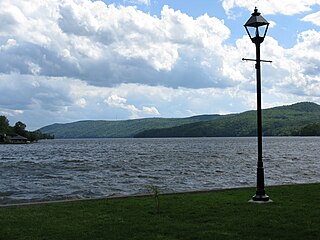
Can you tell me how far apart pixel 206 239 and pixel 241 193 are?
8772mm

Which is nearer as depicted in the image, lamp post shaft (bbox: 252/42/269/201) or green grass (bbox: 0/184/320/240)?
green grass (bbox: 0/184/320/240)

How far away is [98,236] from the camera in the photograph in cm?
1060

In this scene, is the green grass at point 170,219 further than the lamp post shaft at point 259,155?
No

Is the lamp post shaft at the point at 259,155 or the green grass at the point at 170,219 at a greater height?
the lamp post shaft at the point at 259,155

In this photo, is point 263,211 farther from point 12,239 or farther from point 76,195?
point 76,195

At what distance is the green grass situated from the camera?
1064cm

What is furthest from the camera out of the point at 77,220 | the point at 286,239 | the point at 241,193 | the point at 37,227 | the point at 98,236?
the point at 241,193

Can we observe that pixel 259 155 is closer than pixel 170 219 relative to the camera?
No

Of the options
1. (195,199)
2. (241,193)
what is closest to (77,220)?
(195,199)

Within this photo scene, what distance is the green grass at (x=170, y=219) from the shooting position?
1064 centimetres

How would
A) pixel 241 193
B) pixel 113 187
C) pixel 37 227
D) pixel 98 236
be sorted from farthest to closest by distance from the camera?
1. pixel 113 187
2. pixel 241 193
3. pixel 37 227
4. pixel 98 236

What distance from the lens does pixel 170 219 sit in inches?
A: 497

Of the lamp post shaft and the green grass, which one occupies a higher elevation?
the lamp post shaft

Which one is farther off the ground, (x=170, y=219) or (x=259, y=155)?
(x=259, y=155)
